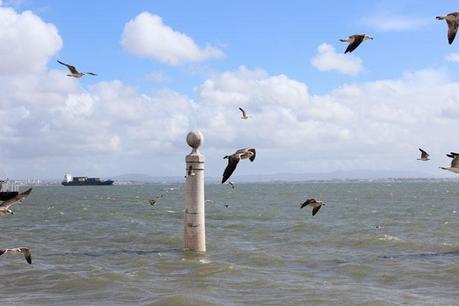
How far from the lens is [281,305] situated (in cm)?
1526

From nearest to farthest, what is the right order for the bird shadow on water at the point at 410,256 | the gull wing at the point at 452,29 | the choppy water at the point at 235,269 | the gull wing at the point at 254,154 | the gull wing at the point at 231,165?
the gull wing at the point at 231,165 < the gull wing at the point at 452,29 < the gull wing at the point at 254,154 < the choppy water at the point at 235,269 < the bird shadow on water at the point at 410,256

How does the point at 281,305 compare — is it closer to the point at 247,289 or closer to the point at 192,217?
the point at 247,289

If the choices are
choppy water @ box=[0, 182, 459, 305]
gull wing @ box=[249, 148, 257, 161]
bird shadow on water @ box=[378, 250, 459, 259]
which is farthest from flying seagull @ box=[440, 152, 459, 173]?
bird shadow on water @ box=[378, 250, 459, 259]

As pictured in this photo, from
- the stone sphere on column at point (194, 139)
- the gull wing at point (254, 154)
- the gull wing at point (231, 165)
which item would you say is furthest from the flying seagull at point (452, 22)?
the stone sphere on column at point (194, 139)

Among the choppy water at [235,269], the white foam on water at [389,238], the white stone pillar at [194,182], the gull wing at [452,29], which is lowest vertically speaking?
the choppy water at [235,269]

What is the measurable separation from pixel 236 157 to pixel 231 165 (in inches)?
20.4

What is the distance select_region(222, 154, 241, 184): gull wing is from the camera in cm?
1194

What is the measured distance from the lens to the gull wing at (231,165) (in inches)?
470

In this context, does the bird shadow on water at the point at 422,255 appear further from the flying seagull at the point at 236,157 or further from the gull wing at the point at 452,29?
the gull wing at the point at 452,29

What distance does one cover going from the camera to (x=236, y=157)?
1288 cm

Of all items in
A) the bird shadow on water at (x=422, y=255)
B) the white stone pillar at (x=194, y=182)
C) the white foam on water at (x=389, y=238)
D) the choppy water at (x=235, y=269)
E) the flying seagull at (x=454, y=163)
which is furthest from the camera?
the white foam on water at (x=389, y=238)

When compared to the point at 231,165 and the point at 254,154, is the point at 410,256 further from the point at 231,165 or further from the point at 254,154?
the point at 231,165

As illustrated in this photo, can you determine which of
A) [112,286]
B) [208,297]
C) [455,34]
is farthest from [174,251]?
[455,34]

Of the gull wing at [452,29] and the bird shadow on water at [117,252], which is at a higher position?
the gull wing at [452,29]
